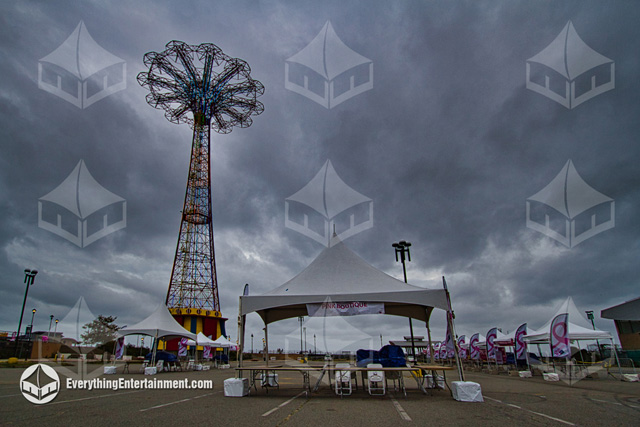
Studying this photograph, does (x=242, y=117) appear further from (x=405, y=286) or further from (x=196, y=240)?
(x=405, y=286)

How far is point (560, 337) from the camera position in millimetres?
14141

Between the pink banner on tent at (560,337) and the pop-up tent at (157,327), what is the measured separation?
1818 cm

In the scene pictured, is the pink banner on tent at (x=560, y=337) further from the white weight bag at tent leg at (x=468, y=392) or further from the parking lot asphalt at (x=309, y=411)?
the white weight bag at tent leg at (x=468, y=392)

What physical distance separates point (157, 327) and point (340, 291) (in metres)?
13.2

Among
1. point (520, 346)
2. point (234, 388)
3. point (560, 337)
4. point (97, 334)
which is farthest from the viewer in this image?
point (97, 334)

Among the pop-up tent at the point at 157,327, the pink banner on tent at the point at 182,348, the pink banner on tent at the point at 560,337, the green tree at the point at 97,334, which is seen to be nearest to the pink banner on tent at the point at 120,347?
the pop-up tent at the point at 157,327

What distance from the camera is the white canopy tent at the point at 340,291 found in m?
9.27

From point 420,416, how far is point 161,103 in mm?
32060

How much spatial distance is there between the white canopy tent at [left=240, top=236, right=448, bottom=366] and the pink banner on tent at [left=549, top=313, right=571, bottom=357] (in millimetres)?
6594

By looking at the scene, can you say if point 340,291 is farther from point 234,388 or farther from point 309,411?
point 309,411

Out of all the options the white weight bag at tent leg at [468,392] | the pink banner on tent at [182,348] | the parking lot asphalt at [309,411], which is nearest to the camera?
the parking lot asphalt at [309,411]

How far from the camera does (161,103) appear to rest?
101ft

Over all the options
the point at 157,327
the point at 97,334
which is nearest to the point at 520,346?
the point at 157,327

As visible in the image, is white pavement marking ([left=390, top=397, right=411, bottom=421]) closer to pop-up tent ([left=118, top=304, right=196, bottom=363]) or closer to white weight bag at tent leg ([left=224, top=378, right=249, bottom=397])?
white weight bag at tent leg ([left=224, top=378, right=249, bottom=397])
